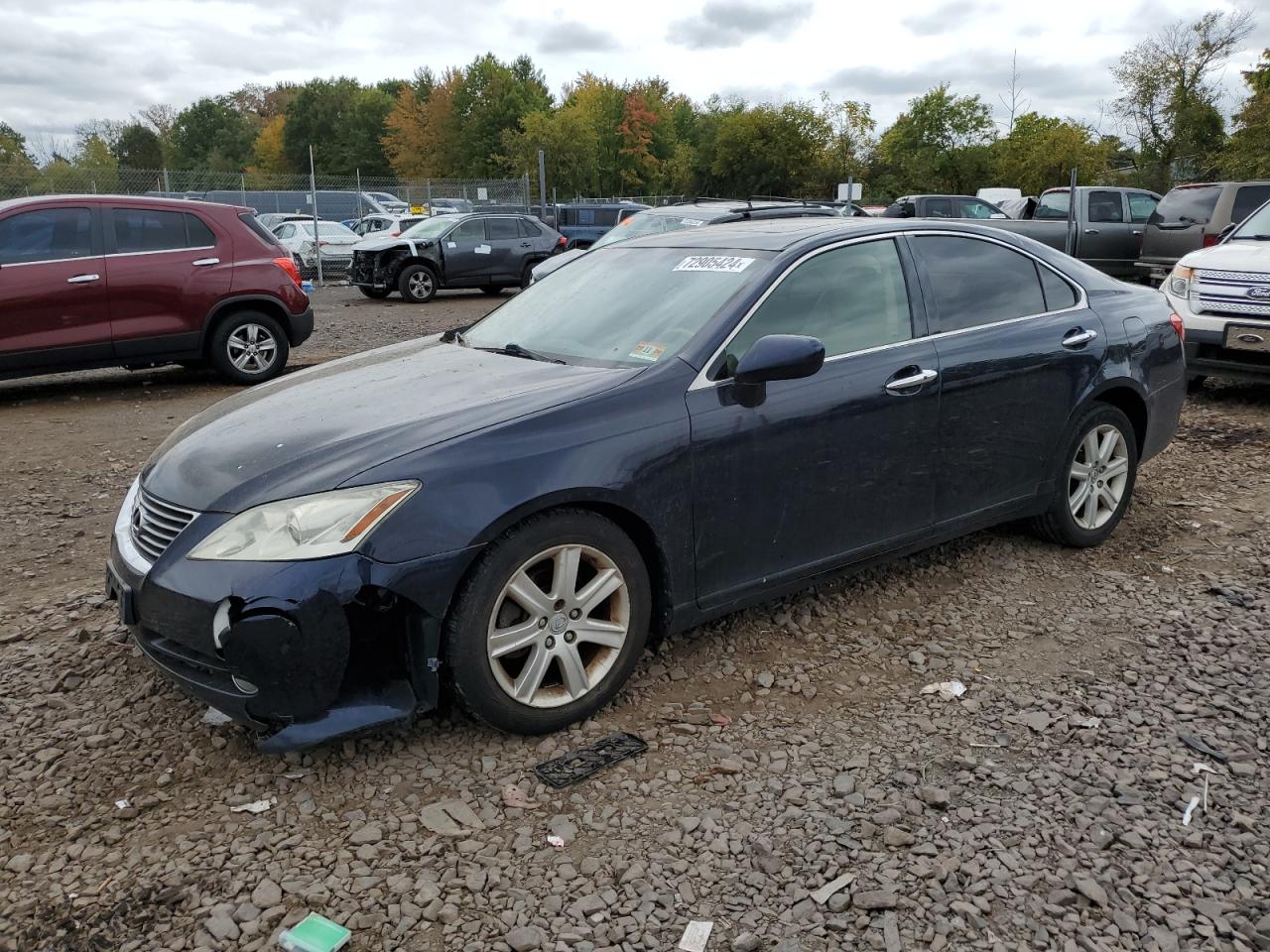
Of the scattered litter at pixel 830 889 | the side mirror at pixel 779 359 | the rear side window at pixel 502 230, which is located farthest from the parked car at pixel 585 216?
the scattered litter at pixel 830 889

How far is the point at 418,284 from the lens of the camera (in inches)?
734

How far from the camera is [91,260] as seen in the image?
29.1 ft

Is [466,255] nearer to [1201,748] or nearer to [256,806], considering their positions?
[256,806]

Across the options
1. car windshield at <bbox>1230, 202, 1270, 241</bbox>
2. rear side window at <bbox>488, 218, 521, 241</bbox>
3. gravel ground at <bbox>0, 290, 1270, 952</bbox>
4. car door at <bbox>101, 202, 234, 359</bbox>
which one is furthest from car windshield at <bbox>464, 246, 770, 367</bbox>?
rear side window at <bbox>488, 218, 521, 241</bbox>

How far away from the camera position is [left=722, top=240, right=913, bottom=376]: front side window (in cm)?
384

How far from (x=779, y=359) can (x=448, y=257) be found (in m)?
16.1

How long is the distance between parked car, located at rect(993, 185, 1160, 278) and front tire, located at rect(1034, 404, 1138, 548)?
517 inches

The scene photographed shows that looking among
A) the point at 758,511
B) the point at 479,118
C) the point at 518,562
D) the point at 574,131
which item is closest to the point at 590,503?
the point at 518,562

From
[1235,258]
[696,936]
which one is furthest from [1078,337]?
[1235,258]

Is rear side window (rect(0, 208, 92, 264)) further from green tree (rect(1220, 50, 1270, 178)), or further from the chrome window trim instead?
green tree (rect(1220, 50, 1270, 178))

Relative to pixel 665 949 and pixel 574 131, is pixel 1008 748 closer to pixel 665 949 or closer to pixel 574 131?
pixel 665 949

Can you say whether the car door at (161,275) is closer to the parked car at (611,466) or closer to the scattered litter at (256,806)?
the parked car at (611,466)

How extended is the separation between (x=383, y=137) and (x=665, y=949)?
260 feet

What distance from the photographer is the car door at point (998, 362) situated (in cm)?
430
